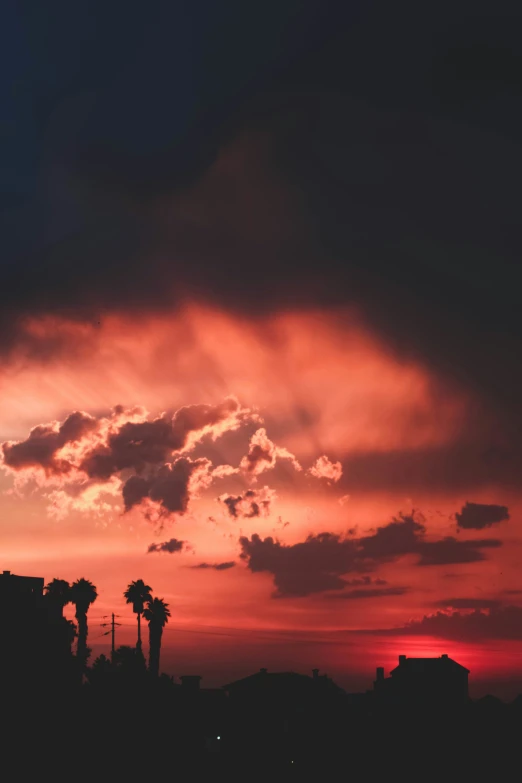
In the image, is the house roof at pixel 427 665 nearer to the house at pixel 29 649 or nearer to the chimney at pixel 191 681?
the chimney at pixel 191 681

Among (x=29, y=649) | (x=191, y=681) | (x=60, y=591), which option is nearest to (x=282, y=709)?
(x=191, y=681)

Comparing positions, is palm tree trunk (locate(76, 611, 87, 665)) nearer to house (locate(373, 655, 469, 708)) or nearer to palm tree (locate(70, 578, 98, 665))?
palm tree (locate(70, 578, 98, 665))

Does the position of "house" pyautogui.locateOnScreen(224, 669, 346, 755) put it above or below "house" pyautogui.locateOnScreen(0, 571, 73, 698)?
below

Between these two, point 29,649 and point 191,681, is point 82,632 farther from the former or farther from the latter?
point 29,649

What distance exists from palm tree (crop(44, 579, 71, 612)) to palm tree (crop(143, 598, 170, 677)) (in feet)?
Result: 41.0

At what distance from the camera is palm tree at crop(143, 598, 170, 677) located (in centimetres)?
11903

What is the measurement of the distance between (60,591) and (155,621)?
15644 millimetres

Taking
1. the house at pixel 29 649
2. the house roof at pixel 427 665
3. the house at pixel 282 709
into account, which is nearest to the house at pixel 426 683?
the house roof at pixel 427 665

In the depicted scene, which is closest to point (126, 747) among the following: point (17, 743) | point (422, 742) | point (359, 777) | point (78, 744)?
point (78, 744)

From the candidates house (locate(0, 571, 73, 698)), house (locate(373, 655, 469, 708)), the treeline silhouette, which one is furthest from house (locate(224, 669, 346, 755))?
house (locate(0, 571, 73, 698))

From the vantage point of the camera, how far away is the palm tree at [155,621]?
119 m

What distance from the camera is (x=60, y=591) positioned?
127 metres

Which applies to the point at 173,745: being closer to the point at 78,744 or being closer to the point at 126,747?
the point at 126,747

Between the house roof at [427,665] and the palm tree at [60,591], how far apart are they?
54636 mm
